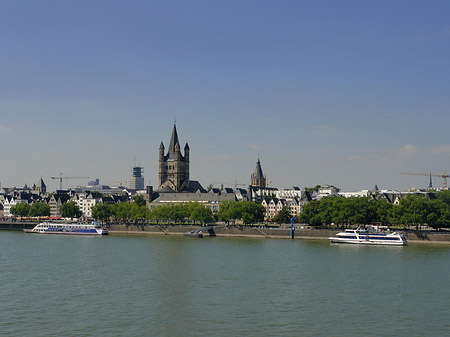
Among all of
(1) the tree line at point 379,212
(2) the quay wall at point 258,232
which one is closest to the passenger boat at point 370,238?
(2) the quay wall at point 258,232

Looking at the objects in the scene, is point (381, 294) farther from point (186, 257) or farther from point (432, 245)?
point (432, 245)

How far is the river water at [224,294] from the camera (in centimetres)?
3550

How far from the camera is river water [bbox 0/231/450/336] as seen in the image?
35500 millimetres

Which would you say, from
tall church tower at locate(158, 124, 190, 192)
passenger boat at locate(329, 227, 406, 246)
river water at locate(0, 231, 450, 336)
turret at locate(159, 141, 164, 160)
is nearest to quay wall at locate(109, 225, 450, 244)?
passenger boat at locate(329, 227, 406, 246)

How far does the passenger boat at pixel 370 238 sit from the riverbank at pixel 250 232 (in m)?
4.94

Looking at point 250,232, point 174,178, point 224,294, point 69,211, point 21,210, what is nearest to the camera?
point 224,294

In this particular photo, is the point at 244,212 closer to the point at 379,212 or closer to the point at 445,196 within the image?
the point at 379,212

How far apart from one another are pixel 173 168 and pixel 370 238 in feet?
321

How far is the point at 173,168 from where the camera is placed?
594 feet

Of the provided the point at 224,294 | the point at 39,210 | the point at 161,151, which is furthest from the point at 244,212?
the point at 224,294

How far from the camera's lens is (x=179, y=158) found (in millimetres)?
180875

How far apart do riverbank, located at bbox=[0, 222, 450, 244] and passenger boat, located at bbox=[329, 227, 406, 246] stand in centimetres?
494

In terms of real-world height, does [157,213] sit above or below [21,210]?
below

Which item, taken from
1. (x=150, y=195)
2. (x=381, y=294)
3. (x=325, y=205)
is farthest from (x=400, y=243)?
(x=150, y=195)
